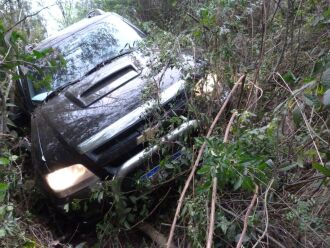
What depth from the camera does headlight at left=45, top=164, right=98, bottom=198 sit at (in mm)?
3111

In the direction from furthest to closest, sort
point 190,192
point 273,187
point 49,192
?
point 49,192
point 190,192
point 273,187

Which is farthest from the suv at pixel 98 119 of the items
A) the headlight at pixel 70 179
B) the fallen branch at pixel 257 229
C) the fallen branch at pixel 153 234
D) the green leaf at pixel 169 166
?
the fallen branch at pixel 257 229

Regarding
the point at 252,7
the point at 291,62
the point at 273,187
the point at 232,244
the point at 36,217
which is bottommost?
the point at 36,217

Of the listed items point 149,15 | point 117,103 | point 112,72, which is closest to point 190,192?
point 117,103

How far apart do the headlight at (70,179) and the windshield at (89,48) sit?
1019mm

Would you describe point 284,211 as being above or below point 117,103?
below

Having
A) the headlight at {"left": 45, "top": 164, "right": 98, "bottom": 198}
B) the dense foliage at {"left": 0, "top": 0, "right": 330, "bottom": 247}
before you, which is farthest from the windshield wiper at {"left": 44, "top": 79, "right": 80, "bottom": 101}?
the headlight at {"left": 45, "top": 164, "right": 98, "bottom": 198}

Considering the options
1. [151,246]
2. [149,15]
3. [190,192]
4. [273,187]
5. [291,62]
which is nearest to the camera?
[273,187]

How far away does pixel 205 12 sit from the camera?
11.2 ft

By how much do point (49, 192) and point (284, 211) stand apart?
1.91m

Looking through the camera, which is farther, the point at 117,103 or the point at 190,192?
the point at 117,103

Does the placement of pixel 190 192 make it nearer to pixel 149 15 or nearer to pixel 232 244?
pixel 232 244

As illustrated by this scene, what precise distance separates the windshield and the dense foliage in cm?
55

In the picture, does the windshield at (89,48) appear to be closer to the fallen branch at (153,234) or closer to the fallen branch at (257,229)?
the fallen branch at (153,234)
